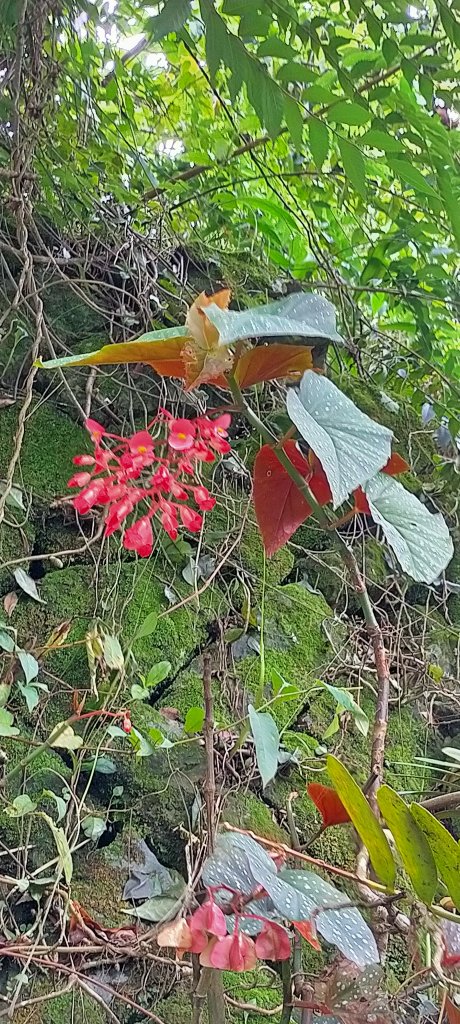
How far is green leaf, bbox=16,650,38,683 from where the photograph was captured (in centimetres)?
88

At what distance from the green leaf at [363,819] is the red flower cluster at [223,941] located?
96 mm

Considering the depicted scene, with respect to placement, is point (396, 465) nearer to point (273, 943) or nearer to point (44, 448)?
point (273, 943)

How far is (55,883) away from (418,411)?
4.13 feet

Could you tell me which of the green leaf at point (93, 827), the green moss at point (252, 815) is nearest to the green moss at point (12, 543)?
the green leaf at point (93, 827)

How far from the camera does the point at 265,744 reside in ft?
1.85

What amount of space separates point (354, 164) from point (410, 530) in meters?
0.61

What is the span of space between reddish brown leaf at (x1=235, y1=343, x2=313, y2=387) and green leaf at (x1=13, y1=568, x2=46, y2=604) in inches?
23.6

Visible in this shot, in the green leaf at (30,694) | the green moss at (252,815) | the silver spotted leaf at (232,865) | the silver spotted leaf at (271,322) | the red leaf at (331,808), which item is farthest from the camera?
the green moss at (252,815)

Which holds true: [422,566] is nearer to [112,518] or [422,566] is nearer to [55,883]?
[112,518]

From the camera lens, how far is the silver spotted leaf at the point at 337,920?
471mm

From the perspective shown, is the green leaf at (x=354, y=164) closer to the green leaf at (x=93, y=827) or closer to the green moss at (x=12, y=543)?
the green moss at (x=12, y=543)

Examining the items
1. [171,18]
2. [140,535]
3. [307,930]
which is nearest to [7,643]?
[140,535]

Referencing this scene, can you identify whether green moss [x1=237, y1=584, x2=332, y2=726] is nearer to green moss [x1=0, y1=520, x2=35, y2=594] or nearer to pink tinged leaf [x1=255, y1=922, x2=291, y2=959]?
green moss [x1=0, y1=520, x2=35, y2=594]

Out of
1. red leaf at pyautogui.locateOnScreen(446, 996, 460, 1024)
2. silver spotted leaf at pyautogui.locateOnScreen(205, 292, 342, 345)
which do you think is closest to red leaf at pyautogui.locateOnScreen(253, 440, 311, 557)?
silver spotted leaf at pyautogui.locateOnScreen(205, 292, 342, 345)
